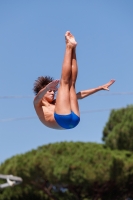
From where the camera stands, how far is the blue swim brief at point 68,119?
496 cm

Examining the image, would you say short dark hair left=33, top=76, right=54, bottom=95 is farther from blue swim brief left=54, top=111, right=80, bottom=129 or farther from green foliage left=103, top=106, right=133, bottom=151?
green foliage left=103, top=106, right=133, bottom=151

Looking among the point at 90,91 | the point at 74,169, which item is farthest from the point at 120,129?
the point at 90,91

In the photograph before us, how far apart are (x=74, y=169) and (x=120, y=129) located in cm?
225

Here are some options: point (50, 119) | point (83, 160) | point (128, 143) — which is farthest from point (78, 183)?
point (50, 119)

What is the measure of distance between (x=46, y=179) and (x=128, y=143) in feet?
9.50

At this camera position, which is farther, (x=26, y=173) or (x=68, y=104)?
(x=26, y=173)

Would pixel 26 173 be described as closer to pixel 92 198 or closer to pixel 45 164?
pixel 45 164

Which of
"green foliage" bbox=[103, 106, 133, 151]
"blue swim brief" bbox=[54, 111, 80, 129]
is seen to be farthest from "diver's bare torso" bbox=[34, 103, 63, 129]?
"green foliage" bbox=[103, 106, 133, 151]

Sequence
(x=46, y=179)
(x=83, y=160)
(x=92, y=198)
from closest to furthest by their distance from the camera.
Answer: (x=83, y=160) < (x=46, y=179) < (x=92, y=198)

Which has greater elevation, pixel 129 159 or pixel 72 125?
pixel 72 125

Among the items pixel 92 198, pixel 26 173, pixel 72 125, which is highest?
pixel 72 125

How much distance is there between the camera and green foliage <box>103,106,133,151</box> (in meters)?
16.7

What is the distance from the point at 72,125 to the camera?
503cm

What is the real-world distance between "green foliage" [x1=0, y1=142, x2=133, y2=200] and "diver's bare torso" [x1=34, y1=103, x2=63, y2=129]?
10566 mm
